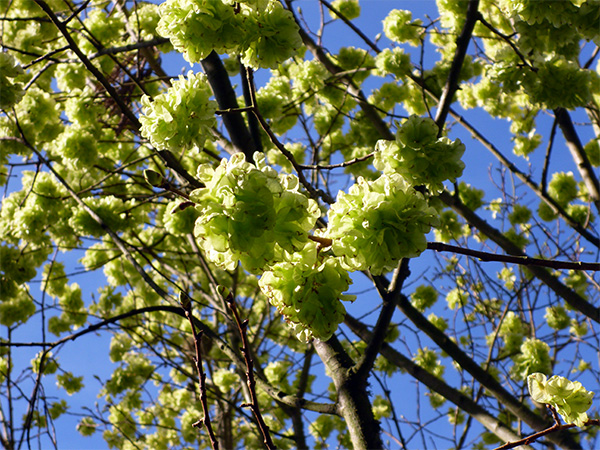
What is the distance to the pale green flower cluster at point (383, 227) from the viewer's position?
1322 mm

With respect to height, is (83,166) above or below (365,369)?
above

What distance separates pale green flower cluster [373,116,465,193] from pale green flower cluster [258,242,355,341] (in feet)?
1.53

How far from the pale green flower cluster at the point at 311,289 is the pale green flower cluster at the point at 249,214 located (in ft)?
0.36

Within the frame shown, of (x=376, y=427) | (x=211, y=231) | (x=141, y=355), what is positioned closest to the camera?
(x=211, y=231)

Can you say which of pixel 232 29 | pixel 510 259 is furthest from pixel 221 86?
pixel 510 259

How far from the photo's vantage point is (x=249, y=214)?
122 cm

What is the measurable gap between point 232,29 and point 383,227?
1051 millimetres

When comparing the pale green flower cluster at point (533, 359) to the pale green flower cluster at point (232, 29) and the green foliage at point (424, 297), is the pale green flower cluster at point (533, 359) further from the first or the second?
the pale green flower cluster at point (232, 29)

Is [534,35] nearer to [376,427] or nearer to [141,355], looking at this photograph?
[376,427]

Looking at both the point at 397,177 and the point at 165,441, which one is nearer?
the point at 397,177

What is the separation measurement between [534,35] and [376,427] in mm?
2496

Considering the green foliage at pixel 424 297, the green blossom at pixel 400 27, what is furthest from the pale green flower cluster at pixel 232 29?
the green foliage at pixel 424 297

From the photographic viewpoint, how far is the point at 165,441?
7738mm

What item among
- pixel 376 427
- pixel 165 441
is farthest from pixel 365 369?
pixel 165 441
